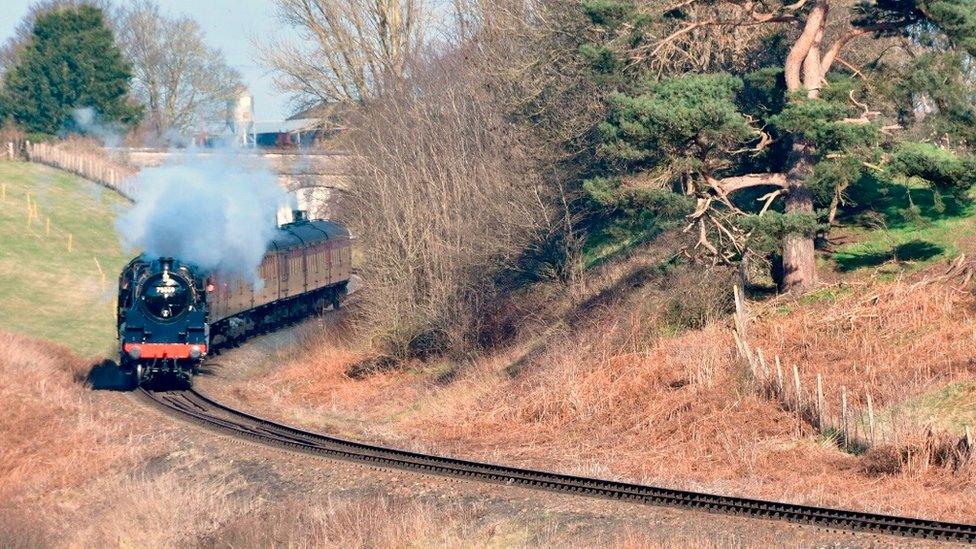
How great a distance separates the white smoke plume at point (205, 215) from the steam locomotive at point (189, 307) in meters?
0.47

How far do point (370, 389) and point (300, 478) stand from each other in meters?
11.5

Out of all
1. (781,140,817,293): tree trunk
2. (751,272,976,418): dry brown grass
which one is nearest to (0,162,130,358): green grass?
(781,140,817,293): tree trunk

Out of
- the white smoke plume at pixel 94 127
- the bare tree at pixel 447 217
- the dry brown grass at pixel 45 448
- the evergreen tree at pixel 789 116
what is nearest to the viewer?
the dry brown grass at pixel 45 448

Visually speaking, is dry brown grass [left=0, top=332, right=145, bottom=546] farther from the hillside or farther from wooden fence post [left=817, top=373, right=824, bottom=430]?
wooden fence post [left=817, top=373, right=824, bottom=430]

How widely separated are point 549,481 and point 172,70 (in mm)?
59736

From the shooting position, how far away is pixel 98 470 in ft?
57.6

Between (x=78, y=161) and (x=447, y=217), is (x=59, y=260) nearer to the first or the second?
(x=78, y=161)

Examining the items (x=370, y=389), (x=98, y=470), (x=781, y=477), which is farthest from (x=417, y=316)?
(x=781, y=477)

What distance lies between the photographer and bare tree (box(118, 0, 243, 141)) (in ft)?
218

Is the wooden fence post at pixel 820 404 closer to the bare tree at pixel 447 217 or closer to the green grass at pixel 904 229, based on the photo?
the green grass at pixel 904 229

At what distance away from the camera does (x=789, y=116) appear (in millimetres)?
20234

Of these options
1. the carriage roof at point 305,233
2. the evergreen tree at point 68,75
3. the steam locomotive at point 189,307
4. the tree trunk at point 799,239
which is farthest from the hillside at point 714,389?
the evergreen tree at point 68,75

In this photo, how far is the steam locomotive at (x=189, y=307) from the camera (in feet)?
80.7

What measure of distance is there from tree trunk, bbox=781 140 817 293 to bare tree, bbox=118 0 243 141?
47.5m
